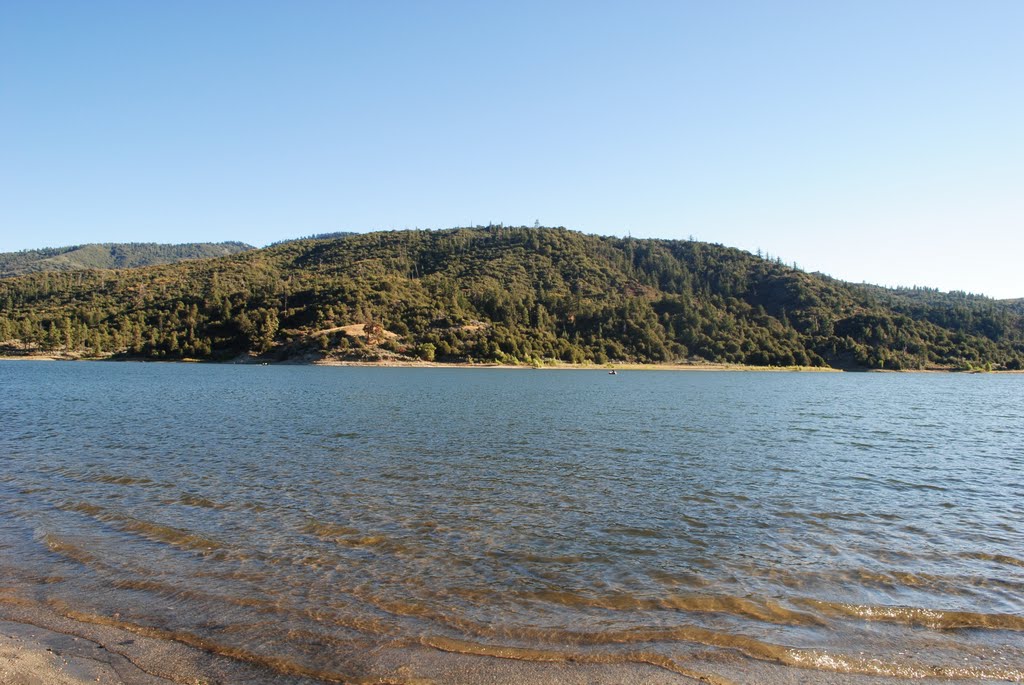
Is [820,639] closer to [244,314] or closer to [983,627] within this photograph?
[983,627]

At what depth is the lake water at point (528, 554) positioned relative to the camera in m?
10.3

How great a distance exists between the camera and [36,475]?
22844 mm

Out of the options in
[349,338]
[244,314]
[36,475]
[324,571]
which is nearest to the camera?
[324,571]

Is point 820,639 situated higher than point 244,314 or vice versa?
point 244,314

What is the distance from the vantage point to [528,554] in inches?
602

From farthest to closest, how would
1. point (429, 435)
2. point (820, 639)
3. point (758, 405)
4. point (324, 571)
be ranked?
1. point (758, 405)
2. point (429, 435)
3. point (324, 571)
4. point (820, 639)

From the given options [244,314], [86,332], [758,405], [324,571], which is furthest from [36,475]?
[86,332]

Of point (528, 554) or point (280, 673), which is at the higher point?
point (280, 673)

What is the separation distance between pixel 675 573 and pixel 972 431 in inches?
1681

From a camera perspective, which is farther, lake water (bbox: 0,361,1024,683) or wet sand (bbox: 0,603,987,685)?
lake water (bbox: 0,361,1024,683)

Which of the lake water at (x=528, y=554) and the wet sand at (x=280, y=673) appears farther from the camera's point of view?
the lake water at (x=528, y=554)

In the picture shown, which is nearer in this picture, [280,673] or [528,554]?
[280,673]

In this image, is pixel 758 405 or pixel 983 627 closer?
pixel 983 627

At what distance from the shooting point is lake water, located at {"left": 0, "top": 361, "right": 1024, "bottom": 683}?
405 inches
